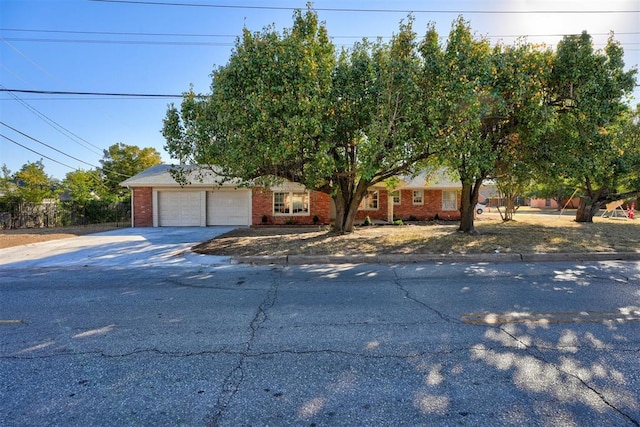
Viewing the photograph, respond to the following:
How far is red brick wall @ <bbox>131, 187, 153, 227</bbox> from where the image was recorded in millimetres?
20703

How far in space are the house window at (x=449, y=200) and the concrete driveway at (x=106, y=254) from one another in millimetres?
17095

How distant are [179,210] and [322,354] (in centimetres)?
1932

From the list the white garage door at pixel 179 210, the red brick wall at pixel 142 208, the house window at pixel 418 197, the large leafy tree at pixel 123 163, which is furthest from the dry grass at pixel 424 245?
the large leafy tree at pixel 123 163

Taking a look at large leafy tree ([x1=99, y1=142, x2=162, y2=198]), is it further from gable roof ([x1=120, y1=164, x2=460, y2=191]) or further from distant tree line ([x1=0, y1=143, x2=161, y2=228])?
gable roof ([x1=120, y1=164, x2=460, y2=191])

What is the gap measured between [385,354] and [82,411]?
2670mm

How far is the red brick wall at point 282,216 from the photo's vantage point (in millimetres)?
20906

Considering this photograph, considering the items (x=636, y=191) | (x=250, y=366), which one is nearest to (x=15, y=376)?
(x=250, y=366)

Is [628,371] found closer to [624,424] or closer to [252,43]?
[624,424]

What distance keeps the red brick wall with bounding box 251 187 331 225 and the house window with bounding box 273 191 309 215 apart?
25cm

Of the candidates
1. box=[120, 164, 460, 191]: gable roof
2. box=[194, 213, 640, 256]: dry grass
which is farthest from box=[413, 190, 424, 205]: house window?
box=[194, 213, 640, 256]: dry grass

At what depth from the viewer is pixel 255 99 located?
907 centimetres

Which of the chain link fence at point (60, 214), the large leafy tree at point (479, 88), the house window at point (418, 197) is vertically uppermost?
the large leafy tree at point (479, 88)

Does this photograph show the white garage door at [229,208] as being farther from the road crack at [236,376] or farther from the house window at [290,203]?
the road crack at [236,376]

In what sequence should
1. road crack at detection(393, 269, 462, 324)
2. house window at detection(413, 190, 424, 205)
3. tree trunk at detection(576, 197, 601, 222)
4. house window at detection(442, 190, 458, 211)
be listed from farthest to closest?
house window at detection(442, 190, 458, 211) → house window at detection(413, 190, 424, 205) → tree trunk at detection(576, 197, 601, 222) → road crack at detection(393, 269, 462, 324)
